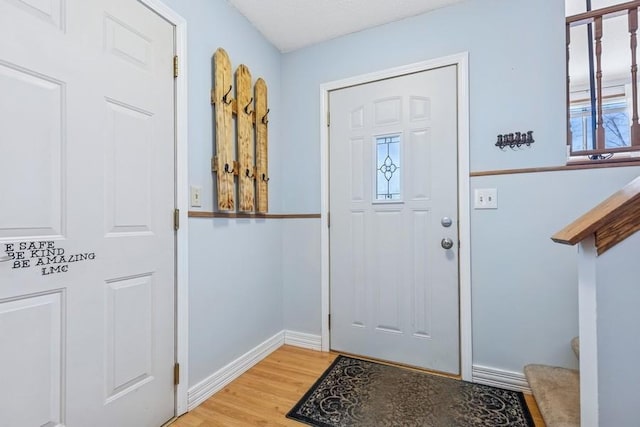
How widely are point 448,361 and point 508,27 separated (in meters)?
2.09

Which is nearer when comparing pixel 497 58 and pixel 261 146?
pixel 497 58

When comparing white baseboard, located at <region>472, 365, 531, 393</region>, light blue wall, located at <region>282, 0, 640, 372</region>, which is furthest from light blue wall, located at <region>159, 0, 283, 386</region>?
Answer: white baseboard, located at <region>472, 365, 531, 393</region>

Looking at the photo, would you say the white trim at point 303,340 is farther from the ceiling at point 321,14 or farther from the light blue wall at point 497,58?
the ceiling at point 321,14

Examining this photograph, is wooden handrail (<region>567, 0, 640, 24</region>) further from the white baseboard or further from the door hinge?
the door hinge

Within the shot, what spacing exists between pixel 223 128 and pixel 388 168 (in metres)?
1.12

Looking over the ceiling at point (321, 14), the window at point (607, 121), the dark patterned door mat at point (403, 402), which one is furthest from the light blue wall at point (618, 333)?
the window at point (607, 121)

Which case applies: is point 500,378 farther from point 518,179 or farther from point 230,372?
point 230,372

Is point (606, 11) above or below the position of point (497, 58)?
above

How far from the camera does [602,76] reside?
124 inches

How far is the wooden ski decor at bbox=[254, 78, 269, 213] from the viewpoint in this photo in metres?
2.20

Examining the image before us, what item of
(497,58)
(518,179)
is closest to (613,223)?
(518,179)

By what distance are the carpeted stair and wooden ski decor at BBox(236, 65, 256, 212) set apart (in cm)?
187

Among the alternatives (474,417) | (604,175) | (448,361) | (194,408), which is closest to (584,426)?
(474,417)

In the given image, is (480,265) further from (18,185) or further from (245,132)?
(18,185)
